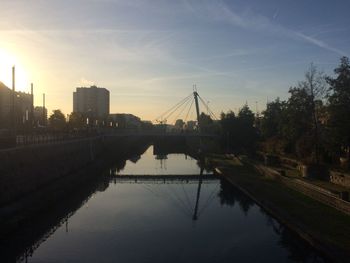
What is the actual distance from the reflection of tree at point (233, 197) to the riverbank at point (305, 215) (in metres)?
0.54

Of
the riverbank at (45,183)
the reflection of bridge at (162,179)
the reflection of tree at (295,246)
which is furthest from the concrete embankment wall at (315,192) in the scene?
the riverbank at (45,183)

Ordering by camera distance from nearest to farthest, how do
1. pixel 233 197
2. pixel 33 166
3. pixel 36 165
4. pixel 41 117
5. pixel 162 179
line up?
pixel 33 166
pixel 36 165
pixel 233 197
pixel 162 179
pixel 41 117

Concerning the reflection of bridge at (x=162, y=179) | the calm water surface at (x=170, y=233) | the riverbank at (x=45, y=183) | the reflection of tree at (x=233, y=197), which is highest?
the riverbank at (x=45, y=183)

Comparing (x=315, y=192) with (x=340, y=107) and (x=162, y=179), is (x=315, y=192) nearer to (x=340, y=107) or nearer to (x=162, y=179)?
(x=340, y=107)

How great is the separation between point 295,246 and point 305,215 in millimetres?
4639

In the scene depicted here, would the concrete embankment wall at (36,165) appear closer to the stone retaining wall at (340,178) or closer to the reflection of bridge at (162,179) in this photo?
the reflection of bridge at (162,179)

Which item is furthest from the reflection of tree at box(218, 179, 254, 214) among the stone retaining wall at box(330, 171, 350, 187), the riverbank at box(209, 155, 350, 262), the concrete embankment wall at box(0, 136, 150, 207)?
the concrete embankment wall at box(0, 136, 150, 207)

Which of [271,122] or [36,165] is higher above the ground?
[271,122]

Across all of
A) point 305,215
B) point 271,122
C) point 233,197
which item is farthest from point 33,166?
point 271,122

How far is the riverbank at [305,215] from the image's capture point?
86.4ft

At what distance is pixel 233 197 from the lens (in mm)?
48688

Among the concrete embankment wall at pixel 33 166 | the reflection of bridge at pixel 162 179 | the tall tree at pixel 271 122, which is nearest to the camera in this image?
the concrete embankment wall at pixel 33 166

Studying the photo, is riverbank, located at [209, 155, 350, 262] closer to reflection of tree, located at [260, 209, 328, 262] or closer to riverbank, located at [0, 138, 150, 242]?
reflection of tree, located at [260, 209, 328, 262]

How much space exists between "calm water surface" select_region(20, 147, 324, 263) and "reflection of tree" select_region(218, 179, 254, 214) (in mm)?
101
